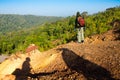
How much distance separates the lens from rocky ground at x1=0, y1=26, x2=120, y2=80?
10125 millimetres

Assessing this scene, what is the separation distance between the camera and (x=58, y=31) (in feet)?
362

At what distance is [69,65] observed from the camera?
41.5 feet

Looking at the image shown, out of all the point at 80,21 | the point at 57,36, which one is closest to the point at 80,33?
the point at 80,21

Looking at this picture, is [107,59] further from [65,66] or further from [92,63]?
[65,66]

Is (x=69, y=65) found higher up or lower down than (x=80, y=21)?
lower down

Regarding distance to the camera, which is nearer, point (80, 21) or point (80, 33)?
point (80, 21)

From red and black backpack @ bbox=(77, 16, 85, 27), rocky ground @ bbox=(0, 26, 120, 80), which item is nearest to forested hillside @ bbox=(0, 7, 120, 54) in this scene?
red and black backpack @ bbox=(77, 16, 85, 27)

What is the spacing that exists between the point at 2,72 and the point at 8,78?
8.58 ft

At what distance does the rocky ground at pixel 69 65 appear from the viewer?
1012 cm

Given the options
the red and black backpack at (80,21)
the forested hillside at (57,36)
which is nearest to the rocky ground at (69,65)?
the red and black backpack at (80,21)

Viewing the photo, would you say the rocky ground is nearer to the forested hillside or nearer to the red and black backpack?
the red and black backpack

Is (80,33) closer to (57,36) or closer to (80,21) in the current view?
(80,21)

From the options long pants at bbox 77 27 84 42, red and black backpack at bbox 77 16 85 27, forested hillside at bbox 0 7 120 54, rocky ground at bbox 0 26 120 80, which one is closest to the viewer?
rocky ground at bbox 0 26 120 80

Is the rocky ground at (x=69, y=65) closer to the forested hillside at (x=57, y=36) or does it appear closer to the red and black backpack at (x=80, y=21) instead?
the red and black backpack at (x=80, y=21)
